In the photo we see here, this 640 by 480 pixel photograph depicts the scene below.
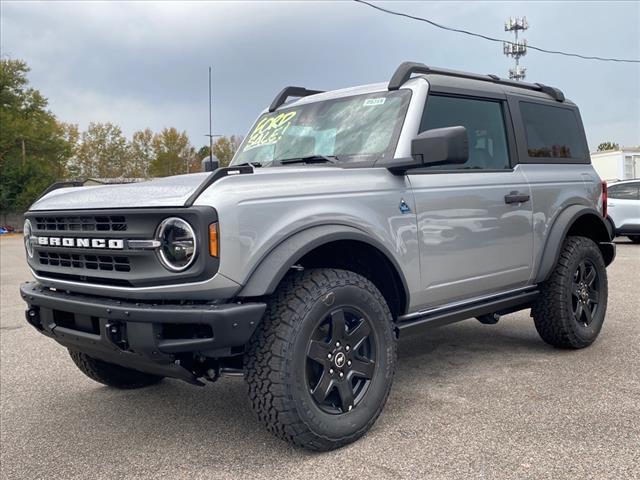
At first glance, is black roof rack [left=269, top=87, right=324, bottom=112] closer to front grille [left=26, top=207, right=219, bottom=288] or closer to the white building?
front grille [left=26, top=207, right=219, bottom=288]

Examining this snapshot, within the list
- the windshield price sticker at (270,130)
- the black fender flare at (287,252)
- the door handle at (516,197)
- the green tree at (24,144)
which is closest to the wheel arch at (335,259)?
the black fender flare at (287,252)

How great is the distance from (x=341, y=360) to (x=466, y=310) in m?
1.19

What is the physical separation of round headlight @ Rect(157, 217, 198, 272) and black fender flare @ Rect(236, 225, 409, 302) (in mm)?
293

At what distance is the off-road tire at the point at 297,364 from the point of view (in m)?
2.84

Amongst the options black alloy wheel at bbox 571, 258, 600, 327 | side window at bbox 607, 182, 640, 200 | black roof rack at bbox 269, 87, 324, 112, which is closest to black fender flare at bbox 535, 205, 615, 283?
black alloy wheel at bbox 571, 258, 600, 327

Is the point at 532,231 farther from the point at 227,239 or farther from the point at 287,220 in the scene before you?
the point at 227,239

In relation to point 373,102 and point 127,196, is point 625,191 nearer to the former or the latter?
point 373,102

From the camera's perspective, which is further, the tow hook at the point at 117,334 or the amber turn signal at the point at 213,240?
the tow hook at the point at 117,334

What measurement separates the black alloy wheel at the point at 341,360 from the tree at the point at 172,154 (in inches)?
2424

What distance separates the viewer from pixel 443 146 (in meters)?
Result: 3.22

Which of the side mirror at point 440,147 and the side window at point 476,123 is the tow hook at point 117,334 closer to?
the side mirror at point 440,147

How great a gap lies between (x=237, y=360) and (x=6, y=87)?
4982 cm

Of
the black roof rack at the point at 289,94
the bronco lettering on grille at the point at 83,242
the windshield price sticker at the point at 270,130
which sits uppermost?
the black roof rack at the point at 289,94

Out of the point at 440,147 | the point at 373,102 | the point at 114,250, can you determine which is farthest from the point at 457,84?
the point at 114,250
